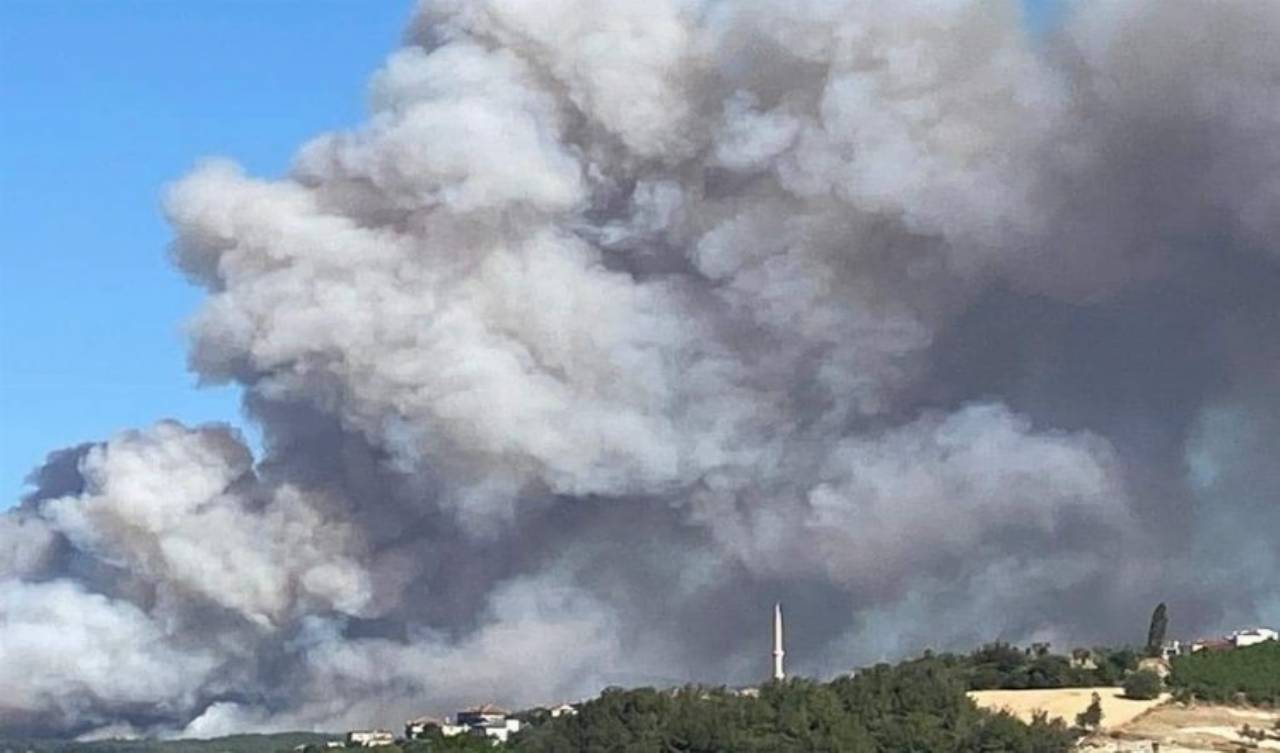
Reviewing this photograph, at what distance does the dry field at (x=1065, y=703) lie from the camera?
77.1 metres

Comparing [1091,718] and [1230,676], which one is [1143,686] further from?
[1091,718]

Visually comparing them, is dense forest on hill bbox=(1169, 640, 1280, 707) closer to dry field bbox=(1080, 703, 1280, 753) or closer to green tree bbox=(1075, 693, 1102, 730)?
dry field bbox=(1080, 703, 1280, 753)

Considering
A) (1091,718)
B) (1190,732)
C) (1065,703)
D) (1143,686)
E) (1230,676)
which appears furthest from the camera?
(1230,676)

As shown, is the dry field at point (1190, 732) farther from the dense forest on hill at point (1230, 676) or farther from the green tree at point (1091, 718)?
the dense forest on hill at point (1230, 676)

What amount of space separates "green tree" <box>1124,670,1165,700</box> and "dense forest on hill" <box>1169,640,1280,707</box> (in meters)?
0.76

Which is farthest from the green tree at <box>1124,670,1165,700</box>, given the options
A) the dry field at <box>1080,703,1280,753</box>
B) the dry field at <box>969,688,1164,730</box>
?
the dry field at <box>1080,703,1280,753</box>

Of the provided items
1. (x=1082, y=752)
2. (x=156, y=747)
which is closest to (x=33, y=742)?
(x=156, y=747)

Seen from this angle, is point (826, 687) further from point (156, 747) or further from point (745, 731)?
point (156, 747)

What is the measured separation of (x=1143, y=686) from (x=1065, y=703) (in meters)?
3.13

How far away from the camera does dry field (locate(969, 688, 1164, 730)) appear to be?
7706 centimetres

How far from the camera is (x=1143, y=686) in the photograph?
80.3 meters

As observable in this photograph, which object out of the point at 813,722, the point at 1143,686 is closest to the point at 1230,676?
the point at 1143,686

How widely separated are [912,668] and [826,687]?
4024mm

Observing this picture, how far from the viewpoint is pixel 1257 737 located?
74.1 metres
